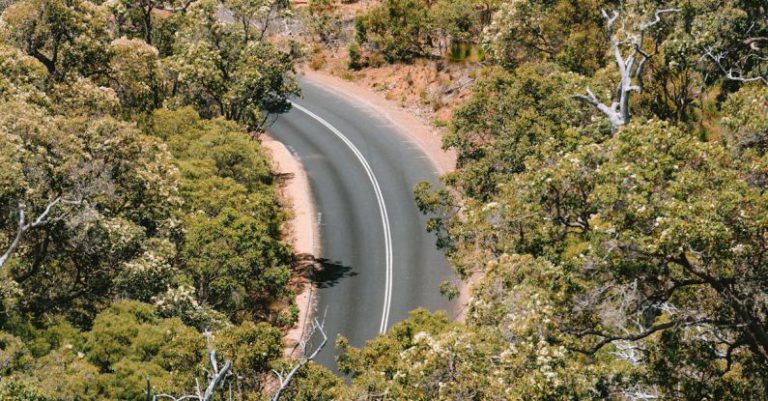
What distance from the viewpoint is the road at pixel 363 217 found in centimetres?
4147

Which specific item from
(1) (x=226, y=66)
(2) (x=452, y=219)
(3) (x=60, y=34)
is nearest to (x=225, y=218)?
(2) (x=452, y=219)

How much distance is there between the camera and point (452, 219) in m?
34.2

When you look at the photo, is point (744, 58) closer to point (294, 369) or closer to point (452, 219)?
point (452, 219)

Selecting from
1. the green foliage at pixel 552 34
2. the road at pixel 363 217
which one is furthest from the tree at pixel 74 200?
the green foliage at pixel 552 34

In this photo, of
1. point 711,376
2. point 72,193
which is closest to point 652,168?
point 711,376

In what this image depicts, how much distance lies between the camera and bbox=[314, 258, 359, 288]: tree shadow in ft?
145

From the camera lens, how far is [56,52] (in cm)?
3800

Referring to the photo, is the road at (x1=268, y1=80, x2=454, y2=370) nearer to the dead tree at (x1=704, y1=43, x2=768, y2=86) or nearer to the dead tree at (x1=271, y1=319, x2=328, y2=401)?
the dead tree at (x1=271, y1=319, x2=328, y2=401)

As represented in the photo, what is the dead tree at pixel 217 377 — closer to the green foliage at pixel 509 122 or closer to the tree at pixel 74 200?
the tree at pixel 74 200

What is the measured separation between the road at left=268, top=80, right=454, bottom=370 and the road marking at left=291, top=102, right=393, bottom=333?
0.19 feet

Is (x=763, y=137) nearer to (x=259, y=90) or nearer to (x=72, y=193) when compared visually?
(x=72, y=193)

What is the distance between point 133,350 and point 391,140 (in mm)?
35035

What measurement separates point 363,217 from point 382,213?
3.87 feet

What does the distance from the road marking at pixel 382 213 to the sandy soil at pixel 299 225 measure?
3.88 meters
